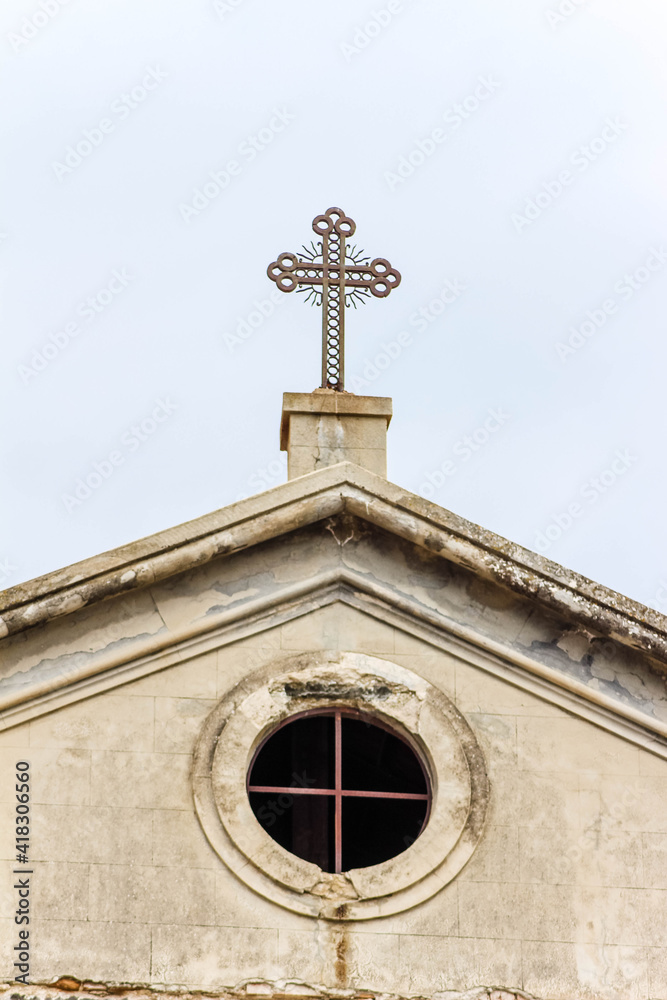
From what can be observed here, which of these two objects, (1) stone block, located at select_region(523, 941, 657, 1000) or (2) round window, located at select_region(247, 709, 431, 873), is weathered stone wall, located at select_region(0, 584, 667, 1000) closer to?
(1) stone block, located at select_region(523, 941, 657, 1000)

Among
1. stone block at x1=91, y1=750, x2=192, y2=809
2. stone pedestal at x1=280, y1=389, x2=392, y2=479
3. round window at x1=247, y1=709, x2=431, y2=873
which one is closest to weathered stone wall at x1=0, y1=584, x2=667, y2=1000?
stone block at x1=91, y1=750, x2=192, y2=809

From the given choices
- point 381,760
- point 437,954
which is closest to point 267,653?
point 437,954

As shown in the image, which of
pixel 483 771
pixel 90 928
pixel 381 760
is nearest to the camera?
pixel 90 928

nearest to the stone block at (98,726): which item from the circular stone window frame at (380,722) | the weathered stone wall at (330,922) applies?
the weathered stone wall at (330,922)

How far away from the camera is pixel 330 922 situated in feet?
35.1

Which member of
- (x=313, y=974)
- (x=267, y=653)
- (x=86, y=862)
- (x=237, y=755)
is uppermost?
(x=267, y=653)

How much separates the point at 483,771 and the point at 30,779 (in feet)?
9.78

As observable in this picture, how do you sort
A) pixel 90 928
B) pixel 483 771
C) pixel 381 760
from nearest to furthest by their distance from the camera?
pixel 90 928, pixel 483 771, pixel 381 760

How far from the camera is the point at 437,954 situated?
10695 millimetres

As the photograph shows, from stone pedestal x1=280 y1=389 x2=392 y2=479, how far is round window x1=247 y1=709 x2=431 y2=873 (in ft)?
6.50

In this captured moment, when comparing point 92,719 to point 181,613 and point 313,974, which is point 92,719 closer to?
point 181,613

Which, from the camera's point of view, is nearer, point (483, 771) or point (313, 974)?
point (313, 974)

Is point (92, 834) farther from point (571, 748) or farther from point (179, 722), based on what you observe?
point (571, 748)

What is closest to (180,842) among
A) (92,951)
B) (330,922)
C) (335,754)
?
(92,951)
